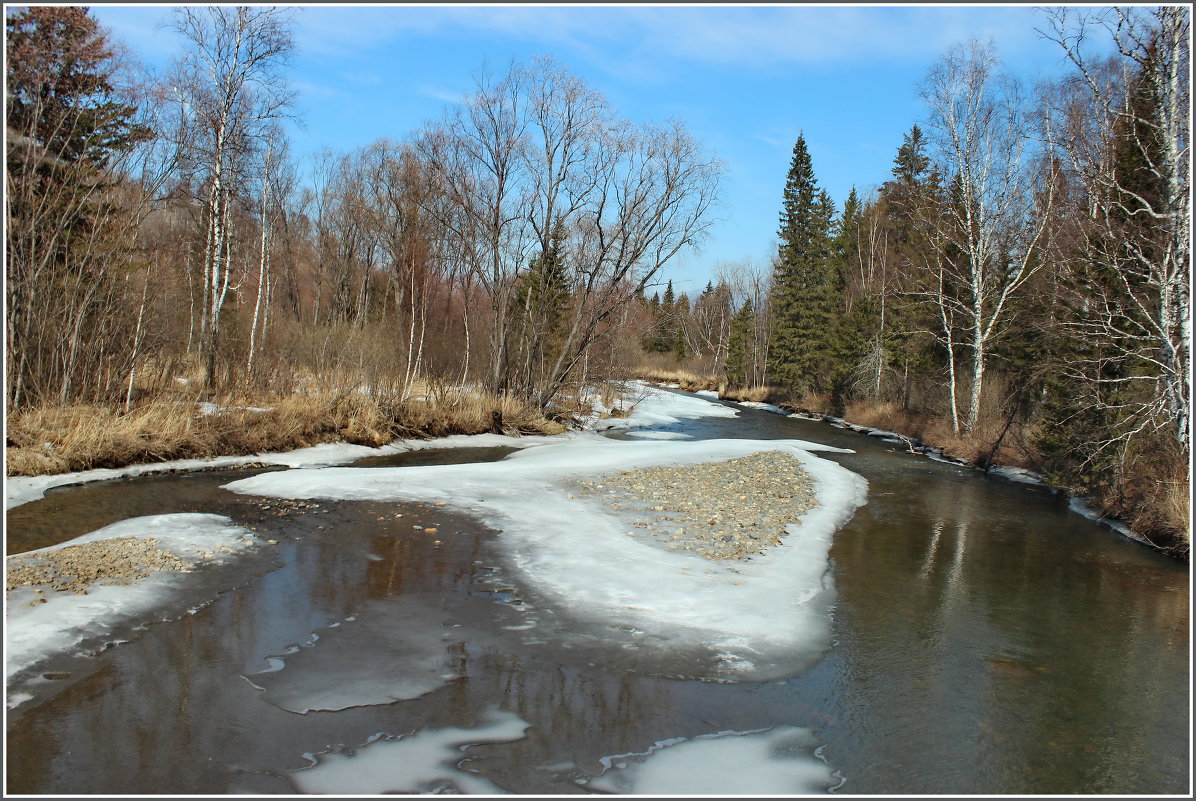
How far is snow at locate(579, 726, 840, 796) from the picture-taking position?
13.0 feet

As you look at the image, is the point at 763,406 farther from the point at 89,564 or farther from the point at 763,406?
the point at 89,564

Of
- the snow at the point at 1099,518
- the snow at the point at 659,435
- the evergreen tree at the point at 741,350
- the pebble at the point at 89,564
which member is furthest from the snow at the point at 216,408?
the evergreen tree at the point at 741,350

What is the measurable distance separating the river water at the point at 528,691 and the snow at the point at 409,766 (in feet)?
0.05

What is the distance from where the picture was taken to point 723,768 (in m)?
4.16

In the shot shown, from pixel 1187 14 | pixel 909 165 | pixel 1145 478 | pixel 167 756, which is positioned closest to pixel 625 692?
pixel 167 756

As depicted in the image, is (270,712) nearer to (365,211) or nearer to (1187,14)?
(1187,14)

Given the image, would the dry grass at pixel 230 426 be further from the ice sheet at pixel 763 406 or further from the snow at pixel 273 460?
the ice sheet at pixel 763 406

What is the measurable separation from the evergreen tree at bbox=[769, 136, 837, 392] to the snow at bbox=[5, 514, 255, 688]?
98.7 ft

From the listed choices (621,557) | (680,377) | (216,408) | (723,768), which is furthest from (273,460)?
(680,377)

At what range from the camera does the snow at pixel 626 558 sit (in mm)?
6309

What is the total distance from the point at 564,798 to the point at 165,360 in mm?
14447

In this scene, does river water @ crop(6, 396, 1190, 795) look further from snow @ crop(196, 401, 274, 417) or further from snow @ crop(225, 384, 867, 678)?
snow @ crop(196, 401, 274, 417)

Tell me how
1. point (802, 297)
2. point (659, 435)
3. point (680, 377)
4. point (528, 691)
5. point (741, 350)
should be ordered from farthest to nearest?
point (680, 377) → point (741, 350) → point (802, 297) → point (659, 435) → point (528, 691)

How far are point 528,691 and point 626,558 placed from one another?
3.19 m
